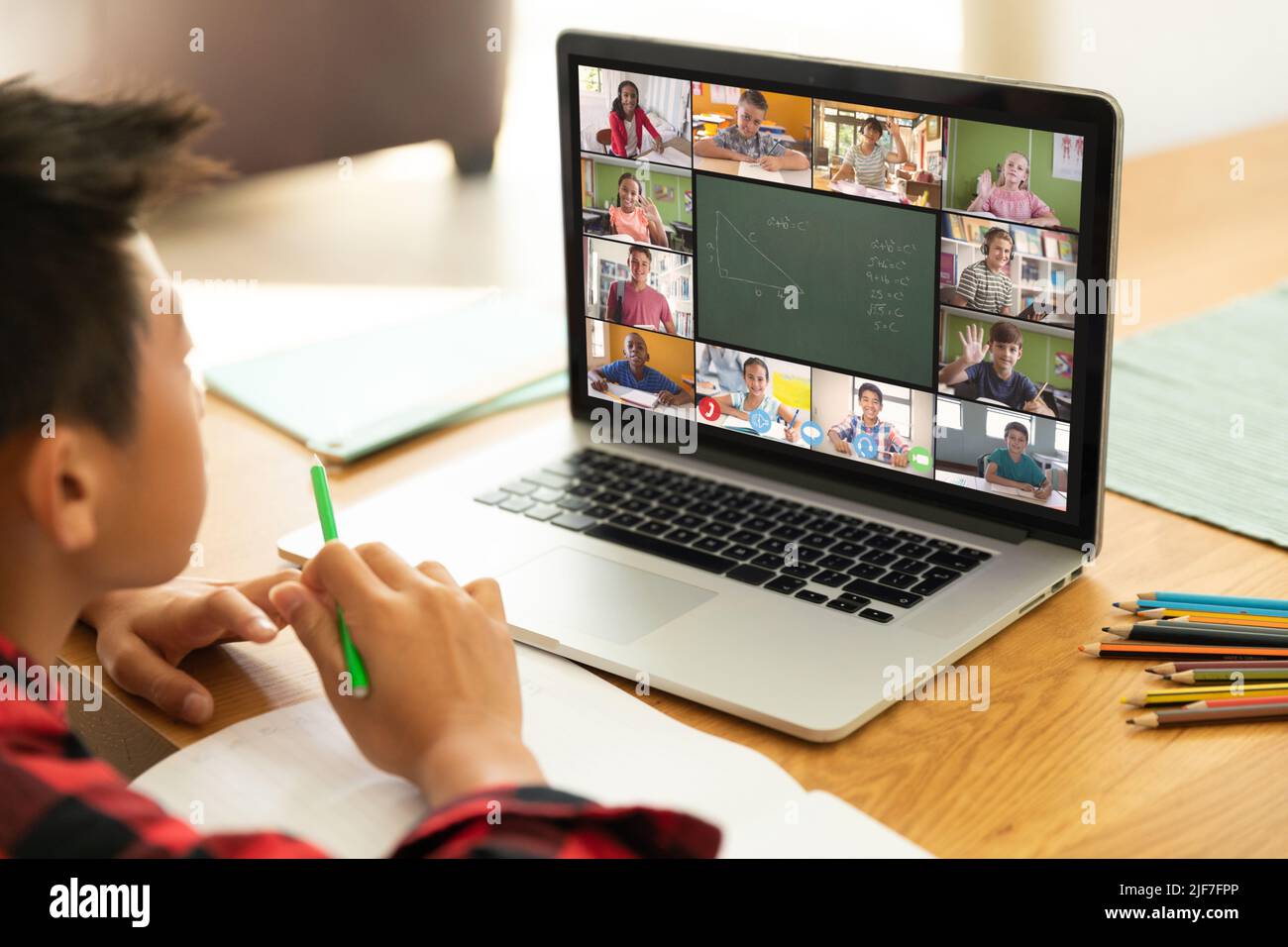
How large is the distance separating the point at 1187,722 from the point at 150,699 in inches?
22.9

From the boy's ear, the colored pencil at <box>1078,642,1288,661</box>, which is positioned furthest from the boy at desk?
the colored pencil at <box>1078,642,1288,661</box>

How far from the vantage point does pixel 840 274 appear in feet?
3.16

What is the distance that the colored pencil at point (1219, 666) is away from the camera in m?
0.77

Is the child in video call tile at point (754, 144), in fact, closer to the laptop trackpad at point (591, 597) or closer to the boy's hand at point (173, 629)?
the laptop trackpad at point (591, 597)

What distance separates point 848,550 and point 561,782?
0.30 metres

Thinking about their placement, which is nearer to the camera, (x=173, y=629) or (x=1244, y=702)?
(x=1244, y=702)

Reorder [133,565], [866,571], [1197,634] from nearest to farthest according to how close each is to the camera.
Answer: [133,565] < [1197,634] < [866,571]

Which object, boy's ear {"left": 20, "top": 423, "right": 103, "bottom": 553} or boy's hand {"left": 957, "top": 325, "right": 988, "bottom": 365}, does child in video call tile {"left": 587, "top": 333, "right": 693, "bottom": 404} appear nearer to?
boy's hand {"left": 957, "top": 325, "right": 988, "bottom": 365}

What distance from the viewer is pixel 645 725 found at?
0.77 metres

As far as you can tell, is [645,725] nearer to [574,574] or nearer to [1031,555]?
[574,574]

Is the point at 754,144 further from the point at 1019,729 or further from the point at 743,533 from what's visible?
the point at 1019,729

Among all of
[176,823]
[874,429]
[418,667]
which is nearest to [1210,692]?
[874,429]

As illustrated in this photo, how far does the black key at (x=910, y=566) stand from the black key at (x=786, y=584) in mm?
63
